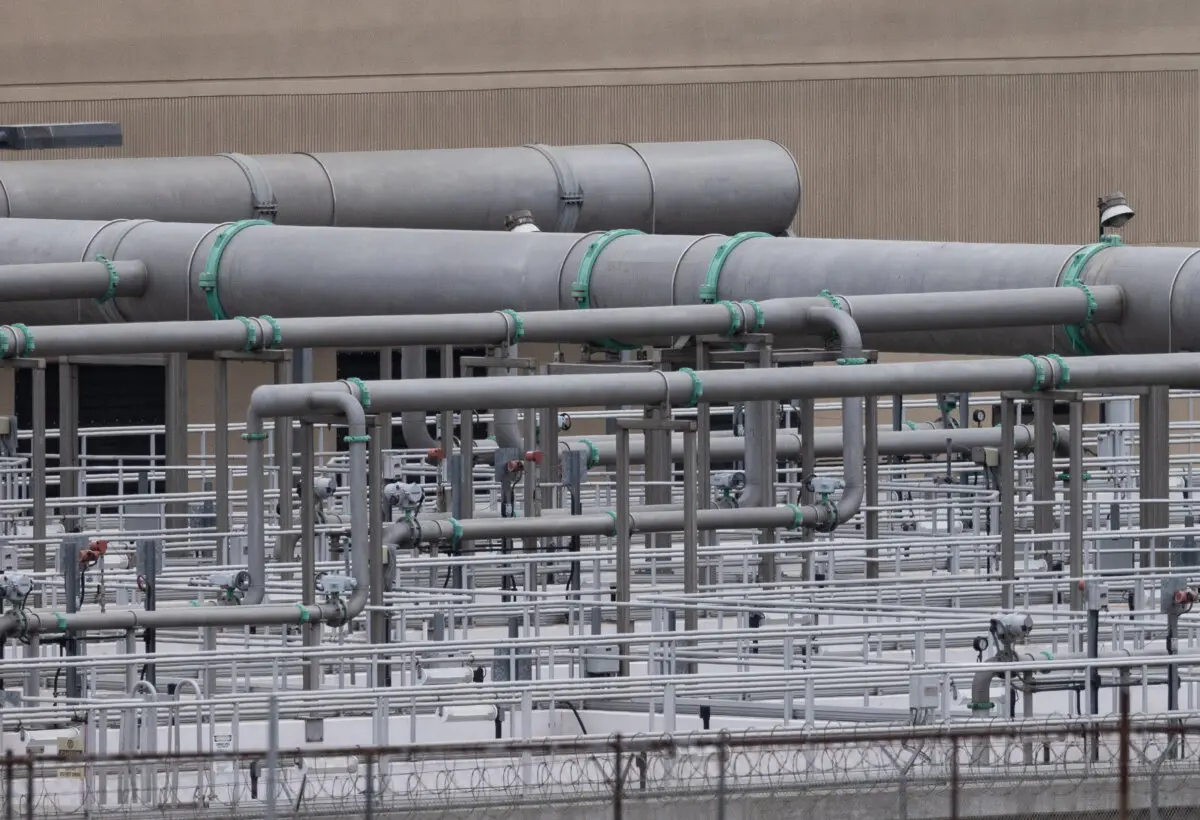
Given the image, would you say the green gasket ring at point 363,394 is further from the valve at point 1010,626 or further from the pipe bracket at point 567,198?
the pipe bracket at point 567,198

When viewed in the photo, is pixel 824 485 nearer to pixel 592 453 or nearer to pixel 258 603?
pixel 258 603

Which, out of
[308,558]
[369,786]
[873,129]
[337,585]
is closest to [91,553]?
[308,558]

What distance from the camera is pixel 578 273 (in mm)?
19672

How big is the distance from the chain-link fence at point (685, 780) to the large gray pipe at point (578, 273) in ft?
24.3

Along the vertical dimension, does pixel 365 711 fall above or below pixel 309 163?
below

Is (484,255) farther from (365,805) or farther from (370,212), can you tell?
(365,805)

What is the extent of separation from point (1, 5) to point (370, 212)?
7699 mm

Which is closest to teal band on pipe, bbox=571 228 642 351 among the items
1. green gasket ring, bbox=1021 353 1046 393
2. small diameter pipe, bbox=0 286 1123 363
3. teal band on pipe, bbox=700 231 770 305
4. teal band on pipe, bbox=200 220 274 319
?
teal band on pipe, bbox=700 231 770 305

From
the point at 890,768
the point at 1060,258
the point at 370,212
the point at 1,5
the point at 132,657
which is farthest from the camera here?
the point at 1,5

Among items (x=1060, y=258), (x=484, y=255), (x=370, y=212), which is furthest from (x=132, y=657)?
(x=370, y=212)

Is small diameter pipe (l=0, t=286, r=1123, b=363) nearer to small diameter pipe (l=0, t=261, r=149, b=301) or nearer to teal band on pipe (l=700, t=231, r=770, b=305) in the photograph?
teal band on pipe (l=700, t=231, r=770, b=305)

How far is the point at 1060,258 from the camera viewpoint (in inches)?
737

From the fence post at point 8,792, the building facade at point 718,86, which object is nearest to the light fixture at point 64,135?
the fence post at point 8,792

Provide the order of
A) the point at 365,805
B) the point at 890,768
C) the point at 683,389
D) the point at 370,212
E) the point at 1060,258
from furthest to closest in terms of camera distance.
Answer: the point at 370,212, the point at 1060,258, the point at 683,389, the point at 890,768, the point at 365,805
